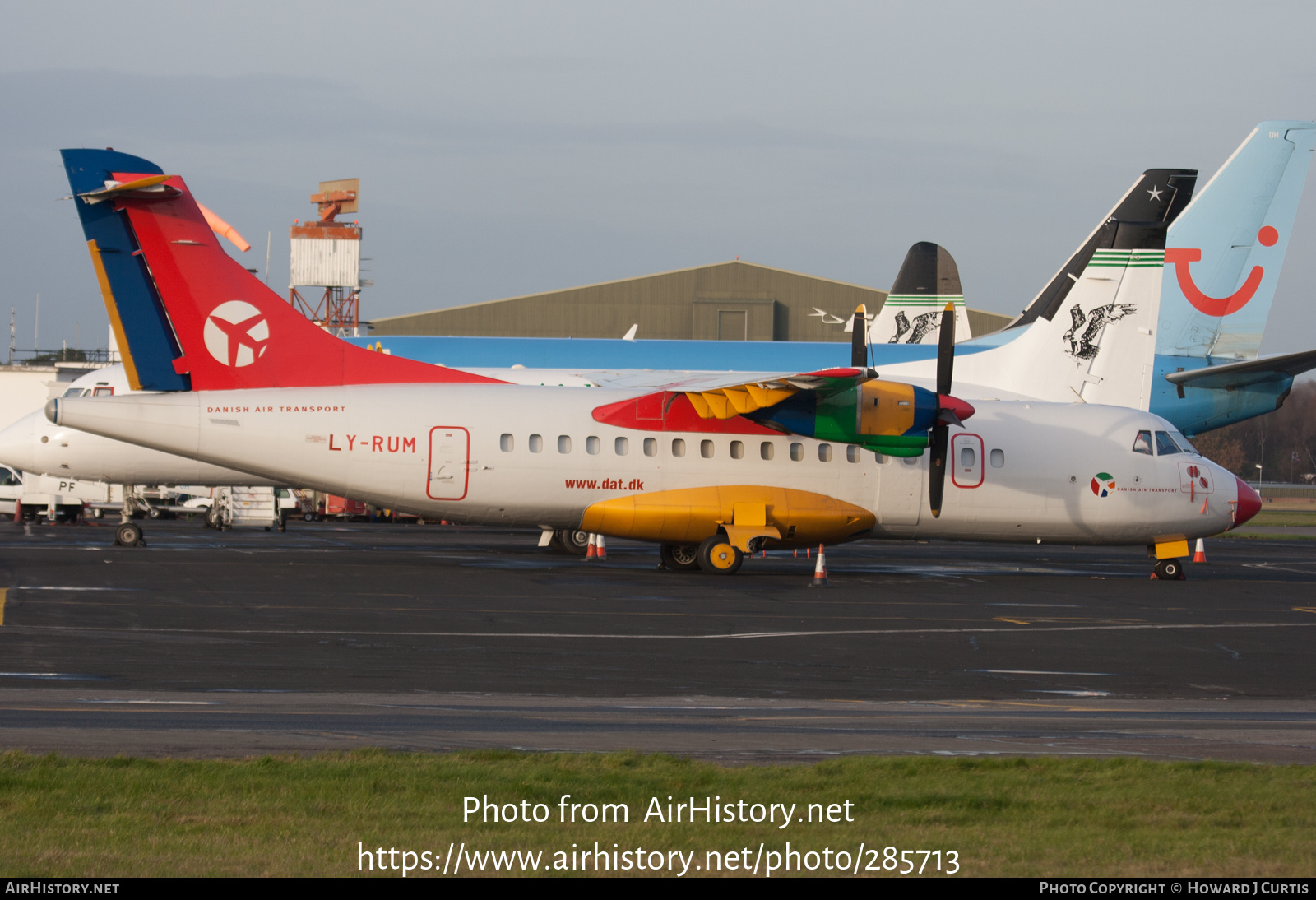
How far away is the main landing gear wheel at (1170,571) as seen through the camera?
26.7 m

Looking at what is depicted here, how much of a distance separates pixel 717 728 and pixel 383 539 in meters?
25.8

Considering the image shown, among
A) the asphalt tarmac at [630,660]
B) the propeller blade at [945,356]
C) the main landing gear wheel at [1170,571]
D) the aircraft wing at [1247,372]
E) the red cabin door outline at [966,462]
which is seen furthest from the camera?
the aircraft wing at [1247,372]

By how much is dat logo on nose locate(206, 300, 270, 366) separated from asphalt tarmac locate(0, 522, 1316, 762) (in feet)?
13.2

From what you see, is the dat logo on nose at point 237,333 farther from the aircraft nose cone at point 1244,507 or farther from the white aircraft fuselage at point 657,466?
the aircraft nose cone at point 1244,507

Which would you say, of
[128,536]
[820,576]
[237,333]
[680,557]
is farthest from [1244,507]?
[128,536]

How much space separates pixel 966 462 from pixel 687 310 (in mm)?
51039

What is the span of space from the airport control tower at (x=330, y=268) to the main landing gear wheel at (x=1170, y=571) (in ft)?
190

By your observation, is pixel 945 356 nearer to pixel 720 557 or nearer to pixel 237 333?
pixel 720 557

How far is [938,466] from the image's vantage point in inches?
939

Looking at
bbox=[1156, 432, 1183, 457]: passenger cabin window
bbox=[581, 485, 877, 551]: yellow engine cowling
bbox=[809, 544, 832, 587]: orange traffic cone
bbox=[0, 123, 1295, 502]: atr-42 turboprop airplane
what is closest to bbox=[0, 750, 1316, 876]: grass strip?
bbox=[809, 544, 832, 587]: orange traffic cone

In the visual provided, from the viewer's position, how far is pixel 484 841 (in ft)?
21.9

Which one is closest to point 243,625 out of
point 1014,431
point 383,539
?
point 1014,431

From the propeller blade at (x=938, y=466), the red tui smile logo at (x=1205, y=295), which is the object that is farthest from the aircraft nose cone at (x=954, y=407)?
the red tui smile logo at (x=1205, y=295)

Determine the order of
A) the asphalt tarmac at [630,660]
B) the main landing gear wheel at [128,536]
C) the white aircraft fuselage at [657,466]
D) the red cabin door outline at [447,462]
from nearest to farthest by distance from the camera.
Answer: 1. the asphalt tarmac at [630,660]
2. the white aircraft fuselage at [657,466]
3. the red cabin door outline at [447,462]
4. the main landing gear wheel at [128,536]
